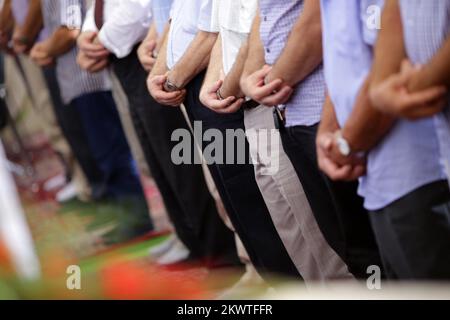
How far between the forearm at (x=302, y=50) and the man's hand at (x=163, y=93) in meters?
0.68

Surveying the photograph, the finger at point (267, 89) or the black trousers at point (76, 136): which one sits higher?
the finger at point (267, 89)

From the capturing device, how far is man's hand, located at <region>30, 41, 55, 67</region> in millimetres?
4589

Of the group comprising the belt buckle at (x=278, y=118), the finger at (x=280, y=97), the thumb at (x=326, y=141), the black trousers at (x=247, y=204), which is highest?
the finger at (x=280, y=97)

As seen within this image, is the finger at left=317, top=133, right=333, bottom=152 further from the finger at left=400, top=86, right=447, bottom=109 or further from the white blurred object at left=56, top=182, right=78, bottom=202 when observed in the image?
the white blurred object at left=56, top=182, right=78, bottom=202

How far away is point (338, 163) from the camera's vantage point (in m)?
2.10

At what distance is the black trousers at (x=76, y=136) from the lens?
486cm

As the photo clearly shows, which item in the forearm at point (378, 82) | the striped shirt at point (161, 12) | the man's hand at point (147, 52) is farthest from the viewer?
the man's hand at point (147, 52)

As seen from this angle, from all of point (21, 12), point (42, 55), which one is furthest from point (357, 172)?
point (21, 12)

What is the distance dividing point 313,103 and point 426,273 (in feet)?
2.11

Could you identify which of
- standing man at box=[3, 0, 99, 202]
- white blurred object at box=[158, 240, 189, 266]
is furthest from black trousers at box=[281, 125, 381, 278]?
standing man at box=[3, 0, 99, 202]

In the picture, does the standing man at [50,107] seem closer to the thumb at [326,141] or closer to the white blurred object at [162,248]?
the white blurred object at [162,248]

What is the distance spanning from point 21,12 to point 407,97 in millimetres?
3387

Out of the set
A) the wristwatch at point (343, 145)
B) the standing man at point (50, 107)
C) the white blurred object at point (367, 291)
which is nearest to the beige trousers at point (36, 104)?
the standing man at point (50, 107)
